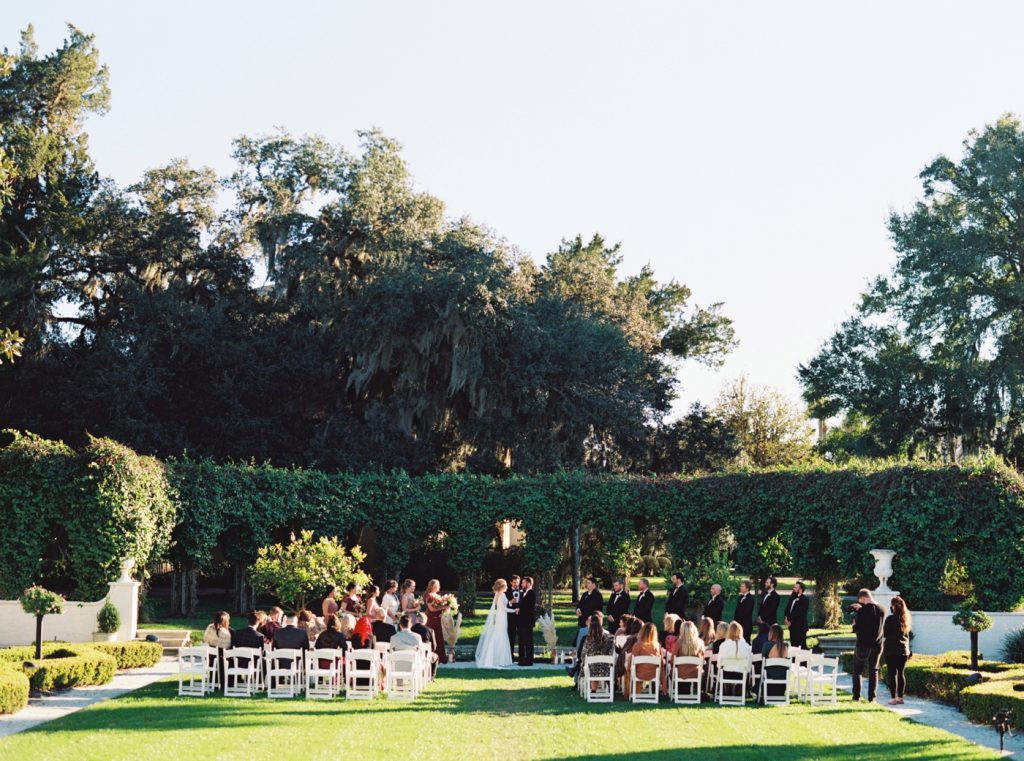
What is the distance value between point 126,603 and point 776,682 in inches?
494

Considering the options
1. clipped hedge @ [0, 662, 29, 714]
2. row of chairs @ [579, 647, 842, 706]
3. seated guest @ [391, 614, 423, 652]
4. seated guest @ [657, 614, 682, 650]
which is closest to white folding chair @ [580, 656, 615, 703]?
row of chairs @ [579, 647, 842, 706]

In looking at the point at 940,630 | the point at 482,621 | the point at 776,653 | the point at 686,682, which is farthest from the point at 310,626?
the point at 940,630

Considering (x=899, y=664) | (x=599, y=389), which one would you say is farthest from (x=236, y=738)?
(x=599, y=389)

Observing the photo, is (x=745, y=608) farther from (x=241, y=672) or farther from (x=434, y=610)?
(x=241, y=672)

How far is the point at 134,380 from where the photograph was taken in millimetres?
30406

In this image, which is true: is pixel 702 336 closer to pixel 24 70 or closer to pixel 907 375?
pixel 907 375

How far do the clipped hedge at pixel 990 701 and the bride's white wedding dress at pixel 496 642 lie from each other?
319 inches

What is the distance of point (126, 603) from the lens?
21.9 meters

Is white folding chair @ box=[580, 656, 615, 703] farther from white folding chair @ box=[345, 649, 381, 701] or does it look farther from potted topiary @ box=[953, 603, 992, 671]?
potted topiary @ box=[953, 603, 992, 671]

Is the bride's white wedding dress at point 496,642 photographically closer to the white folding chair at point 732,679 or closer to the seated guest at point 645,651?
the seated guest at point 645,651

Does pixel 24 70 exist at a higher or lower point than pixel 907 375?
higher

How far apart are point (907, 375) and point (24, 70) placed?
2627 centimetres

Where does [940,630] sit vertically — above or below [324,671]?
below

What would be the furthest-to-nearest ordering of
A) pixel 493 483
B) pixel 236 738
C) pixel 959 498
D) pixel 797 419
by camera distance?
pixel 797 419 < pixel 493 483 < pixel 959 498 < pixel 236 738
